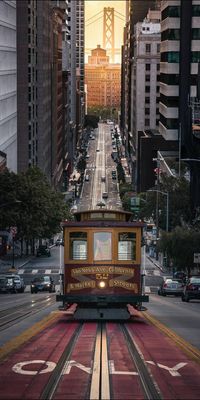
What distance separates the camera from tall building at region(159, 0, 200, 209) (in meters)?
113

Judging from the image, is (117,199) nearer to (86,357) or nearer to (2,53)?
(2,53)

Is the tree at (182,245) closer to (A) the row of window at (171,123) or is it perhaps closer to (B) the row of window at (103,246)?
(A) the row of window at (171,123)

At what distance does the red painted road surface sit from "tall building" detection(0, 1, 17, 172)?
81.6 meters

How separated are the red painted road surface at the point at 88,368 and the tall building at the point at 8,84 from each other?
8156 cm

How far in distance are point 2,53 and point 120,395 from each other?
94691 mm

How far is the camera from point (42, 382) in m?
18.0

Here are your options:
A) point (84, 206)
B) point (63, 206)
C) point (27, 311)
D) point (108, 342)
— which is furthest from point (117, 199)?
point (108, 342)

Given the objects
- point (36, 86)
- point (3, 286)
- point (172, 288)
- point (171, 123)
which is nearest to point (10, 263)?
point (171, 123)

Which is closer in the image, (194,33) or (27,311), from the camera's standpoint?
(27,311)

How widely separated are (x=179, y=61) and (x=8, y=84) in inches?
804

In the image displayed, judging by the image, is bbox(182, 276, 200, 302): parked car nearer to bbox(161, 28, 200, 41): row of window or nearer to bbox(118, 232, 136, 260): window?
bbox(118, 232, 136, 260): window

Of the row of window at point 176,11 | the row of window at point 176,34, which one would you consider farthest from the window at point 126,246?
the row of window at point 176,34

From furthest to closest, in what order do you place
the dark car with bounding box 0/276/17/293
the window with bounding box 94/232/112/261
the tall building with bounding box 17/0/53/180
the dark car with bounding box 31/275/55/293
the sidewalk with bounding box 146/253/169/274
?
the tall building with bounding box 17/0/53/180 < the sidewalk with bounding box 146/253/169/274 < the dark car with bounding box 0/276/17/293 < the dark car with bounding box 31/275/55/293 < the window with bounding box 94/232/112/261

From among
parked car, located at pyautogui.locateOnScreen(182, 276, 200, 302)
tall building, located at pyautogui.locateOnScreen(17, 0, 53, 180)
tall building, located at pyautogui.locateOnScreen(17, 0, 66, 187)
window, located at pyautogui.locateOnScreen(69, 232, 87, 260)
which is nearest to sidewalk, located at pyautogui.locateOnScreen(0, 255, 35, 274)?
tall building, located at pyautogui.locateOnScreen(17, 0, 53, 180)
